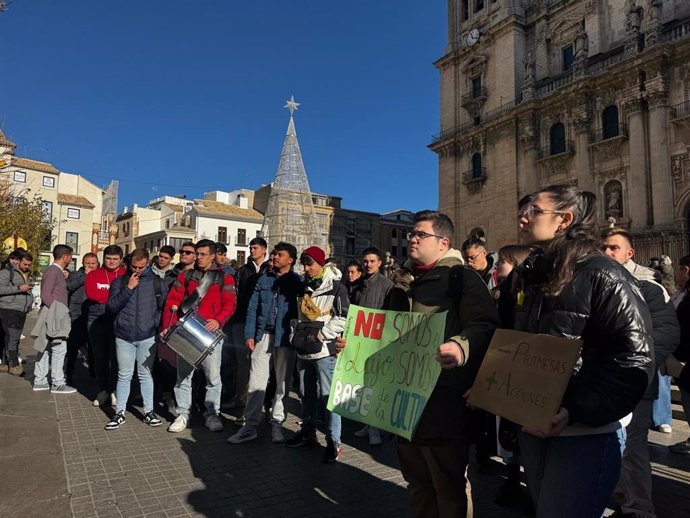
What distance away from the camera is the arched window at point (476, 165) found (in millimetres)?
32875

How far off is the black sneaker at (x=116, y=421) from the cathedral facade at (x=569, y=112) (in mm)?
24364

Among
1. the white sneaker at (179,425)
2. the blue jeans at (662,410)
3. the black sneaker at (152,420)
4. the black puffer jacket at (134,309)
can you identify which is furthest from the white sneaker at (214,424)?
the blue jeans at (662,410)

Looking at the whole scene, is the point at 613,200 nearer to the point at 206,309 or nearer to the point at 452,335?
the point at 206,309

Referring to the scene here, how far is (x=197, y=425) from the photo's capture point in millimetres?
5762

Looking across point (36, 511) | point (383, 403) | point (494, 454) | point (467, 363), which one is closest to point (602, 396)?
point (467, 363)

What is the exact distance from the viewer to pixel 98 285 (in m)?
6.82

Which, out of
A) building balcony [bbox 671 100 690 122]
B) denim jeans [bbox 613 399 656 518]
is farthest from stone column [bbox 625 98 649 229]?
denim jeans [bbox 613 399 656 518]

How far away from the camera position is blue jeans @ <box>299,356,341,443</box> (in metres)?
4.94

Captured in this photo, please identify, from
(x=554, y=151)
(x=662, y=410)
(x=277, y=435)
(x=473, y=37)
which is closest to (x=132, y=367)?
(x=277, y=435)

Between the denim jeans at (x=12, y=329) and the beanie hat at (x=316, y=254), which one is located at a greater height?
the beanie hat at (x=316, y=254)

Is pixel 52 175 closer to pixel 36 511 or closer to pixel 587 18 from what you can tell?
pixel 587 18

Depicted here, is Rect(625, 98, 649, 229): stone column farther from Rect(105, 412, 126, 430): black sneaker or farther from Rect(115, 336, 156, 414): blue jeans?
Rect(105, 412, 126, 430): black sneaker

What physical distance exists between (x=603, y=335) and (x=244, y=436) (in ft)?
13.8

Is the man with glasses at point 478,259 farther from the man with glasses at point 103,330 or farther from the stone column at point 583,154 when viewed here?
the stone column at point 583,154
